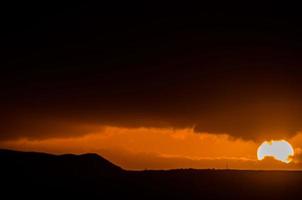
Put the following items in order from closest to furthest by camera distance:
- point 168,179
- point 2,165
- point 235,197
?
point 235,197 → point 168,179 → point 2,165

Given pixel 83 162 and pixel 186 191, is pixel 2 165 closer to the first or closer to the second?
pixel 83 162

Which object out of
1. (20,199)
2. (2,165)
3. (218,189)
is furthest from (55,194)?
(218,189)

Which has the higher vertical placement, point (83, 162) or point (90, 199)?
point (83, 162)

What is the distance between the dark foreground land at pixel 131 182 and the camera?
10638 cm

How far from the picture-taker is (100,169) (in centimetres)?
12669

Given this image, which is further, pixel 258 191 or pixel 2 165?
pixel 2 165

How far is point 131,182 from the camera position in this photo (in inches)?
4444

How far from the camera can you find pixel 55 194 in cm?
10944

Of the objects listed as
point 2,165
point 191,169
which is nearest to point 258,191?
point 191,169

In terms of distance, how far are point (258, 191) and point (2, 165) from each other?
4255 centimetres

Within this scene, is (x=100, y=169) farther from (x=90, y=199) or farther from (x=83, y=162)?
(x=90, y=199)

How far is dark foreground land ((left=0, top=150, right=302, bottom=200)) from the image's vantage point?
4188 inches

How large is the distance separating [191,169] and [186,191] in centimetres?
926

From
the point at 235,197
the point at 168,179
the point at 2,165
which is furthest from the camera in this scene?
the point at 2,165
